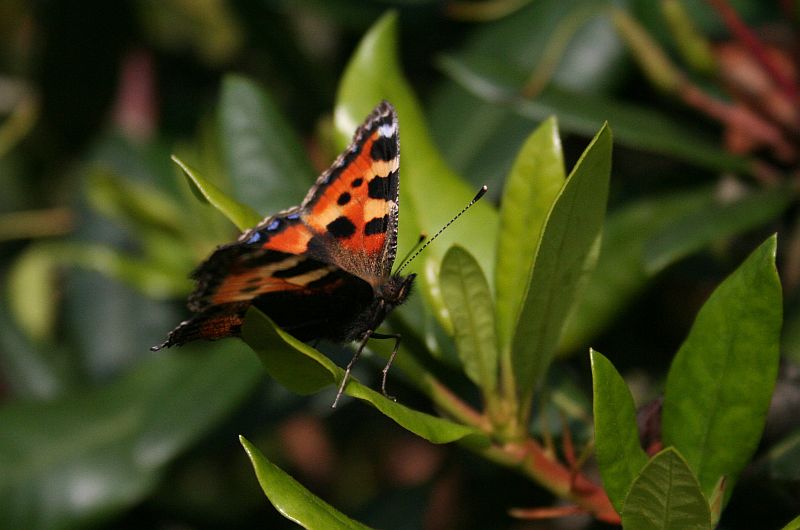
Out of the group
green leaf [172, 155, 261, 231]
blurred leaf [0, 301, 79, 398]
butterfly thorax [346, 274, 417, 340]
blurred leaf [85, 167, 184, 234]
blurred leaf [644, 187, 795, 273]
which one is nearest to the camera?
green leaf [172, 155, 261, 231]

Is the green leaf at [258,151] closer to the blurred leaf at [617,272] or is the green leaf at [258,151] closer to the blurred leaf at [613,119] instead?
the blurred leaf at [613,119]

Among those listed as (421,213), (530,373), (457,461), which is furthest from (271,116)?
(457,461)

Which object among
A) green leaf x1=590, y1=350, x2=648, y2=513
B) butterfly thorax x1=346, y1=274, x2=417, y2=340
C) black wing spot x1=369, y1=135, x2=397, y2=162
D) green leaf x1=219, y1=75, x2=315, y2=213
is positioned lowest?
green leaf x1=590, y1=350, x2=648, y2=513

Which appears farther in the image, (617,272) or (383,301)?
(617,272)

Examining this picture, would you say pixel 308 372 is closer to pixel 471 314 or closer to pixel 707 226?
pixel 471 314

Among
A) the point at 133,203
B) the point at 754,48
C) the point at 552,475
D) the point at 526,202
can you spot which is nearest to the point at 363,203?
the point at 526,202

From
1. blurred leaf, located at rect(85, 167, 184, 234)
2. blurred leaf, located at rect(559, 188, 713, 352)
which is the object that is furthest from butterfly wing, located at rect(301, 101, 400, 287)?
blurred leaf, located at rect(85, 167, 184, 234)

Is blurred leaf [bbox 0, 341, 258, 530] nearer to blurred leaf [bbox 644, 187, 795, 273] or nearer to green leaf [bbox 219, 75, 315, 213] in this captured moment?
green leaf [bbox 219, 75, 315, 213]
